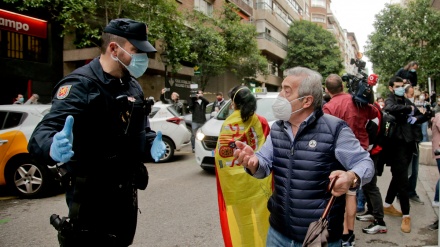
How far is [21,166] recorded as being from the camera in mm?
6355

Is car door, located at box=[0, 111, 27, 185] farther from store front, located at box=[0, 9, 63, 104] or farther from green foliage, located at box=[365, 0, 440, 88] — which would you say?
green foliage, located at box=[365, 0, 440, 88]

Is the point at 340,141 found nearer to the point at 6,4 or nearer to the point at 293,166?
the point at 293,166

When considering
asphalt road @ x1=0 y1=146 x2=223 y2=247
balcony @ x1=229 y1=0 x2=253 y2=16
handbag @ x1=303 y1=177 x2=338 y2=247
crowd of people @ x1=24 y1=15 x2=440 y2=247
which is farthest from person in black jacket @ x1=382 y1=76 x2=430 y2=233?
balcony @ x1=229 y1=0 x2=253 y2=16

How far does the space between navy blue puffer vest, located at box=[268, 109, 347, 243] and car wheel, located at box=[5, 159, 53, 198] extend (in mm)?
5182

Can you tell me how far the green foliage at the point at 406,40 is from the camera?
19797 mm

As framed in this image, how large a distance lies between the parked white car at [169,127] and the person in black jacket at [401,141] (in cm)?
616

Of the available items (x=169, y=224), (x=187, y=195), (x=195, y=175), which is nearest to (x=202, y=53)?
(x=195, y=175)

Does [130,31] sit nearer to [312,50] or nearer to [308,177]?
[308,177]

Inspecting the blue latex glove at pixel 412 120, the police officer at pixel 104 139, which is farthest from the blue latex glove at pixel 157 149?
the blue latex glove at pixel 412 120

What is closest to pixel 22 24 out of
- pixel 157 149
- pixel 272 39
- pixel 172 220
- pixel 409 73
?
pixel 172 220

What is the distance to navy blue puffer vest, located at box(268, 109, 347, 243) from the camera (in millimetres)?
2312

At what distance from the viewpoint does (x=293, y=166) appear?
236cm

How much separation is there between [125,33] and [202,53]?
21542 mm

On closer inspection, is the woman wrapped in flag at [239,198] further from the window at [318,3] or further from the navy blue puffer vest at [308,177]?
the window at [318,3]
